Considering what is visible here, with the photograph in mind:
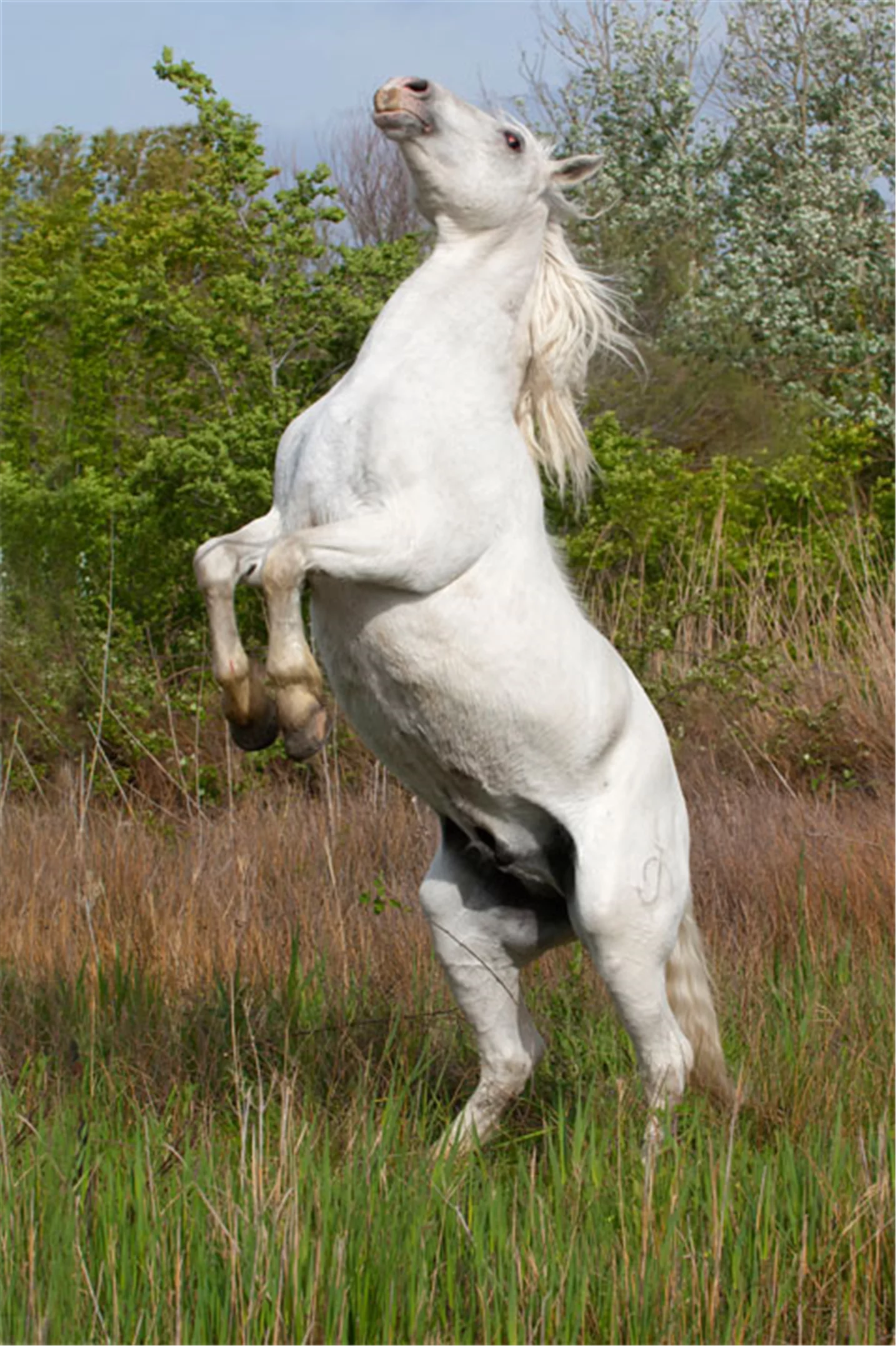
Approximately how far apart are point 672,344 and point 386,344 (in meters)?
13.8

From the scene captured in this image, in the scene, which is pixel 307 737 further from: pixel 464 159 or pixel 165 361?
pixel 165 361

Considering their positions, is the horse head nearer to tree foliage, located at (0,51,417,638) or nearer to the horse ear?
the horse ear

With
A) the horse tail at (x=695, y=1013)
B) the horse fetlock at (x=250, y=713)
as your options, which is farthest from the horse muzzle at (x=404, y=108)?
the horse tail at (x=695, y=1013)

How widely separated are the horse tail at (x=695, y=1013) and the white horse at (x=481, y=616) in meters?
0.04

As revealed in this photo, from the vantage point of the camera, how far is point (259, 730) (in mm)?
3547

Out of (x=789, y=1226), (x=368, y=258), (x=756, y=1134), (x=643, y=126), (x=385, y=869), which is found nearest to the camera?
(x=789, y=1226)

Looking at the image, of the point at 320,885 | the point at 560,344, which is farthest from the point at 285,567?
the point at 320,885

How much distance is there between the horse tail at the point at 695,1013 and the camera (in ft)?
13.1

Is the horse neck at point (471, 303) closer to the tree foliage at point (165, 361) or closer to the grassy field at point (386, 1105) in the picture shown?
the grassy field at point (386, 1105)

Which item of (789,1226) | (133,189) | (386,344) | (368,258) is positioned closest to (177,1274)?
(789,1226)

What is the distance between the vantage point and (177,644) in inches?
384

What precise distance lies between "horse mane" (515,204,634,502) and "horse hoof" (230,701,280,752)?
2.95 ft

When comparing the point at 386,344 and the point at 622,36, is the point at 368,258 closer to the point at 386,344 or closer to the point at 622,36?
the point at 386,344

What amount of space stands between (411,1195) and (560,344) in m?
1.88
